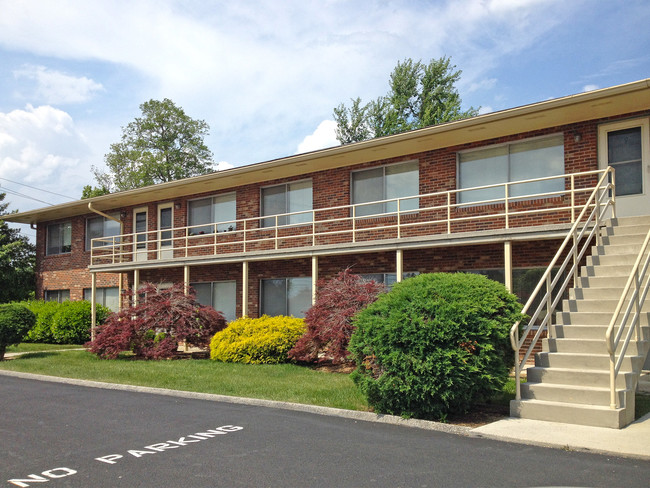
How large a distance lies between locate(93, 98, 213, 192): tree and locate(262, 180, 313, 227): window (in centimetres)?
2923

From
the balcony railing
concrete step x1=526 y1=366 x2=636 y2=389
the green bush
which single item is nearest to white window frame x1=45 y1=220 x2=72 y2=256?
the green bush

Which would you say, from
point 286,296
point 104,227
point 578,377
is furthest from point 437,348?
point 104,227

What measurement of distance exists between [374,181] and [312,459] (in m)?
12.0

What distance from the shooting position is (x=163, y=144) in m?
48.5

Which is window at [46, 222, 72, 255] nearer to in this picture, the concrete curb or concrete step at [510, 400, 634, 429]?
the concrete curb

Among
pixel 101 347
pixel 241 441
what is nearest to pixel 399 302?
pixel 241 441

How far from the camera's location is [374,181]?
1739 centimetres

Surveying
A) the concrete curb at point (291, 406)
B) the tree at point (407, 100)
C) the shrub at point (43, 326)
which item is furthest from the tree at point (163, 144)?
the concrete curb at point (291, 406)

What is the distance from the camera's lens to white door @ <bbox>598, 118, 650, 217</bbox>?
41.9 feet

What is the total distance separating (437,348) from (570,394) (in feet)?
5.62

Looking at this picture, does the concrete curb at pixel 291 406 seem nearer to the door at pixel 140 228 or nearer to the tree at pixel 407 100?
the door at pixel 140 228

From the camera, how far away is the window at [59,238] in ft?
88.6

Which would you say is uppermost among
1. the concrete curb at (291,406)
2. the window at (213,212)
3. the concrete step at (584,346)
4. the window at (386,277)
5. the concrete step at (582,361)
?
the window at (213,212)

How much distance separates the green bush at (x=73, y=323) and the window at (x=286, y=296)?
6.53 metres
